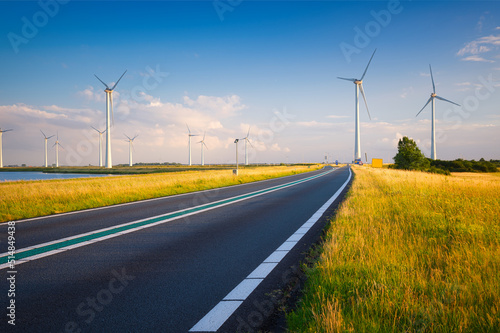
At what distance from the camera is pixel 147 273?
175 inches

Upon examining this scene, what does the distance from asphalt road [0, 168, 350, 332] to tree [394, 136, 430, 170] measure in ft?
200

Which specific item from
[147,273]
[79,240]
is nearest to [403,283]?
[147,273]

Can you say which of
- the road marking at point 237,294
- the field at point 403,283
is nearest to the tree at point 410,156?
the field at point 403,283

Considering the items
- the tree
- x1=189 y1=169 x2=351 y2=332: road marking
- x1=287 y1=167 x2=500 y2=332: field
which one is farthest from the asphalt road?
the tree

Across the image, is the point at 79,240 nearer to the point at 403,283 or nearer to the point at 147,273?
the point at 147,273

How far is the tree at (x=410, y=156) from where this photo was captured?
60750 mm

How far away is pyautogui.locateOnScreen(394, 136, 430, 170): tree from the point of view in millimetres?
60750

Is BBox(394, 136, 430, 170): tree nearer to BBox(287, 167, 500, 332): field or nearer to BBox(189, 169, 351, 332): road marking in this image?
BBox(287, 167, 500, 332): field

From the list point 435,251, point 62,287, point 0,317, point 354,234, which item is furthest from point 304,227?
point 0,317

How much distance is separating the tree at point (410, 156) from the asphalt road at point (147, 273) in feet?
200

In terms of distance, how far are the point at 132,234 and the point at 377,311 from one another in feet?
19.0

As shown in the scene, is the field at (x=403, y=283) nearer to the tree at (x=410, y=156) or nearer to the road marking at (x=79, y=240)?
the road marking at (x=79, y=240)

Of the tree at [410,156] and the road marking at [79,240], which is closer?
the road marking at [79,240]

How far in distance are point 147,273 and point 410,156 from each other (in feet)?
218
